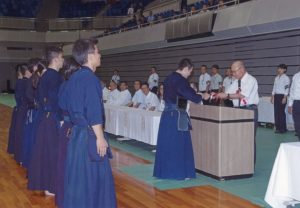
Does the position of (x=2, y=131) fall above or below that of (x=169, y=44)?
below

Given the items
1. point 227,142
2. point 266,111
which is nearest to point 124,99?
point 266,111

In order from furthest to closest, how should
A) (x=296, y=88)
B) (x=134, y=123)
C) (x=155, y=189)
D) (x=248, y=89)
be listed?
1. (x=134, y=123)
2. (x=296, y=88)
3. (x=248, y=89)
4. (x=155, y=189)

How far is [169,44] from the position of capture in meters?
17.8

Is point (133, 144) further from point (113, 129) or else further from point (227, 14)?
point (227, 14)

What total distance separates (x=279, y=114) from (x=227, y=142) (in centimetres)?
512

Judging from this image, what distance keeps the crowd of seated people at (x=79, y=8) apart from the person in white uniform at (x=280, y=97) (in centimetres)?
2167

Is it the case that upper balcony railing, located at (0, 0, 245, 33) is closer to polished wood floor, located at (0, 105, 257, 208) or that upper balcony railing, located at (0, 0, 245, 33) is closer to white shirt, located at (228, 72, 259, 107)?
white shirt, located at (228, 72, 259, 107)

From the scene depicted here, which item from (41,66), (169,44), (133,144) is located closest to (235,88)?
(41,66)

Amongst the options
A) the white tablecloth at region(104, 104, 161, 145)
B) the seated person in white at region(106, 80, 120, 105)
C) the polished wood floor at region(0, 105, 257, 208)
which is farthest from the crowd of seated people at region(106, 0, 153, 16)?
the polished wood floor at region(0, 105, 257, 208)

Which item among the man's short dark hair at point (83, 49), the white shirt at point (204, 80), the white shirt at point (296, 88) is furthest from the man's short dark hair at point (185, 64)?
the white shirt at point (204, 80)

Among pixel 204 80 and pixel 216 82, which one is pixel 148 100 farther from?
pixel 204 80

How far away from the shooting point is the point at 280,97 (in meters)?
10.4

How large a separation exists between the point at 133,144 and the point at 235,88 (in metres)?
3.37

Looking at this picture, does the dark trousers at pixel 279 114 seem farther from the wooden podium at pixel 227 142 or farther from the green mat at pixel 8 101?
the green mat at pixel 8 101
